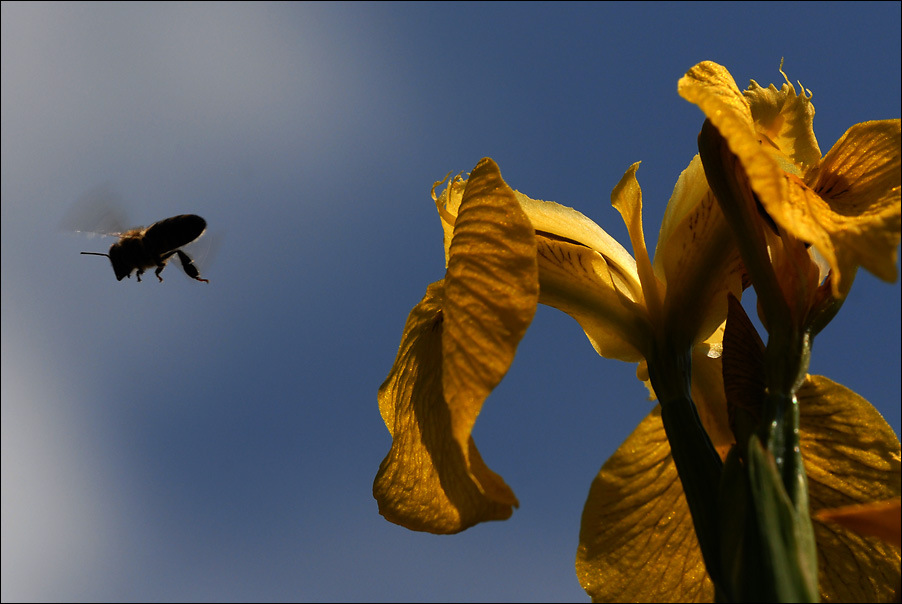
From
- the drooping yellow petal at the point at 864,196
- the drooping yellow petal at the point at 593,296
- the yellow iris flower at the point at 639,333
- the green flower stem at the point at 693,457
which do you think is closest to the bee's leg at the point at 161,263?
the yellow iris flower at the point at 639,333

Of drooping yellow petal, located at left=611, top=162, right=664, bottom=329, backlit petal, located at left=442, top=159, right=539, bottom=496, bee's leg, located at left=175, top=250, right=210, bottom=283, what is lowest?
backlit petal, located at left=442, top=159, right=539, bottom=496

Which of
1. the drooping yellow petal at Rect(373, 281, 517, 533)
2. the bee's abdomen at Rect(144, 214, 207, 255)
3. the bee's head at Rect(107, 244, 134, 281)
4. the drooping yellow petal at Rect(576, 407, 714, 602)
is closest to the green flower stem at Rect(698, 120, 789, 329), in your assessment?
the drooping yellow petal at Rect(576, 407, 714, 602)

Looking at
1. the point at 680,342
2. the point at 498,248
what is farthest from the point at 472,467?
the point at 680,342

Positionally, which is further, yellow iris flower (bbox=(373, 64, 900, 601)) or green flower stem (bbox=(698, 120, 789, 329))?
green flower stem (bbox=(698, 120, 789, 329))

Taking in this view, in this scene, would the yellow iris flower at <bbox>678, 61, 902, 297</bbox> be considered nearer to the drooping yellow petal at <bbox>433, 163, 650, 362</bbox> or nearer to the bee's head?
the drooping yellow petal at <bbox>433, 163, 650, 362</bbox>

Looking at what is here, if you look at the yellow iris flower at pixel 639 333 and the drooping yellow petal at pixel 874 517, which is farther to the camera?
the yellow iris flower at pixel 639 333

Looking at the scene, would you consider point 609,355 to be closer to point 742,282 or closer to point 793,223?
point 742,282

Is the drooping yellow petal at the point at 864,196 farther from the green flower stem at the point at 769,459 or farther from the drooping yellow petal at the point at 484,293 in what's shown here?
the drooping yellow petal at the point at 484,293
